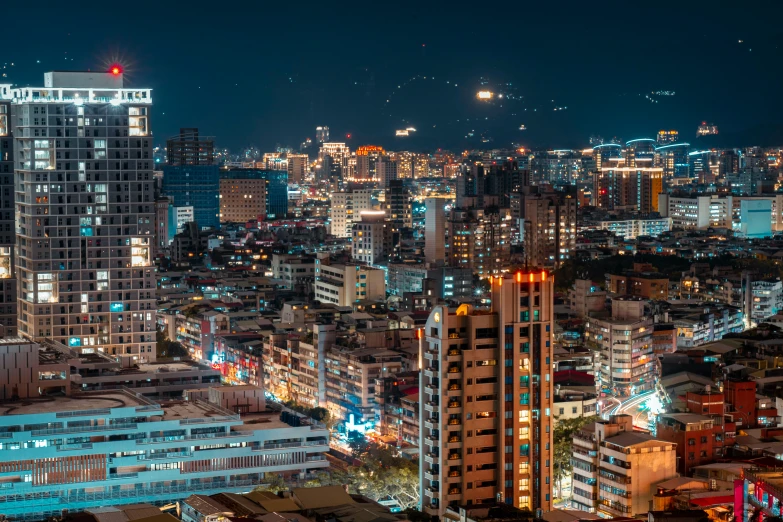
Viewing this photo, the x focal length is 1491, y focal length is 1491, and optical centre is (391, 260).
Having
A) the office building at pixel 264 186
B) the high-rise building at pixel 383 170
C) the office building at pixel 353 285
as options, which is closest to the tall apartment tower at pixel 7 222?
the office building at pixel 353 285

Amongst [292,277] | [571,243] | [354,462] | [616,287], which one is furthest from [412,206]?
[354,462]

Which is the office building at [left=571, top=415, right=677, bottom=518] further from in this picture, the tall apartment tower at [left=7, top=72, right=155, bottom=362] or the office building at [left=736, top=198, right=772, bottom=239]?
the office building at [left=736, top=198, right=772, bottom=239]

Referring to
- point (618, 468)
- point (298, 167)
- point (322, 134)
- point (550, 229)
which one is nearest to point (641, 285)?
point (550, 229)

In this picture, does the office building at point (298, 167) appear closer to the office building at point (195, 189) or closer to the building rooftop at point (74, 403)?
the office building at point (195, 189)

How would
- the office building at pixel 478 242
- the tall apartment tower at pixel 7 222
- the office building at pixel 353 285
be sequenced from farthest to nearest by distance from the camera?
the office building at pixel 478 242 → the office building at pixel 353 285 → the tall apartment tower at pixel 7 222

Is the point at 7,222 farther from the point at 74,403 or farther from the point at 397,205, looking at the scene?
the point at 397,205

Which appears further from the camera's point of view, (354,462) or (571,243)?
(571,243)

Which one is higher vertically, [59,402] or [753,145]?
[753,145]

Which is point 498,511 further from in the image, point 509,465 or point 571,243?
point 571,243
